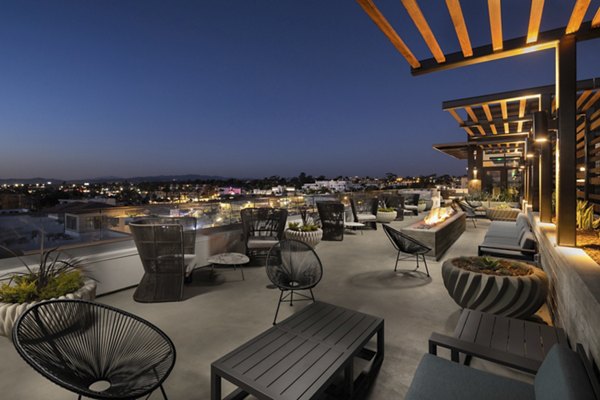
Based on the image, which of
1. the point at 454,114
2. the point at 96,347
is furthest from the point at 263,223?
the point at 454,114

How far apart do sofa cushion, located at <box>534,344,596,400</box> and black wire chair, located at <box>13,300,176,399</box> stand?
157 cm

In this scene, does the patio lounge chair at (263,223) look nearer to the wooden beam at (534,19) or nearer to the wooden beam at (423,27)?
the wooden beam at (423,27)

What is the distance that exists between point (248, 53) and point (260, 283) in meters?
17.3

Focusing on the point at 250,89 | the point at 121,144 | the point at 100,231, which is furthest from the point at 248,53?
the point at 121,144

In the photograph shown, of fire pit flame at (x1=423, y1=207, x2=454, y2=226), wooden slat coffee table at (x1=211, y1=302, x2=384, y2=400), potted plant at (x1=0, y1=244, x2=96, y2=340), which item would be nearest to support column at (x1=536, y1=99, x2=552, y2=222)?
fire pit flame at (x1=423, y1=207, x2=454, y2=226)

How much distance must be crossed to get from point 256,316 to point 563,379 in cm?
258

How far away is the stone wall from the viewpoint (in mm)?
1438

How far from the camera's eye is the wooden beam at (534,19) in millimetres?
2642

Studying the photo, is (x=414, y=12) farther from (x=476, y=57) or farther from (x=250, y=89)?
(x=250, y=89)

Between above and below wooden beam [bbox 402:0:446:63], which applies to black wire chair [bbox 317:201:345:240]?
below

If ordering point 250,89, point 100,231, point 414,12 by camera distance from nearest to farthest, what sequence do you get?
1. point 414,12
2. point 100,231
3. point 250,89

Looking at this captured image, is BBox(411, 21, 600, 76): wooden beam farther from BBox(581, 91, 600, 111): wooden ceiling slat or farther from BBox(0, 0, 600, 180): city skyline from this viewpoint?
BBox(581, 91, 600, 111): wooden ceiling slat

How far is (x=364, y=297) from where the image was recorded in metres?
3.67

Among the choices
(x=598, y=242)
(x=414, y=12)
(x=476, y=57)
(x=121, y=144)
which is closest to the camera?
(x=414, y=12)
